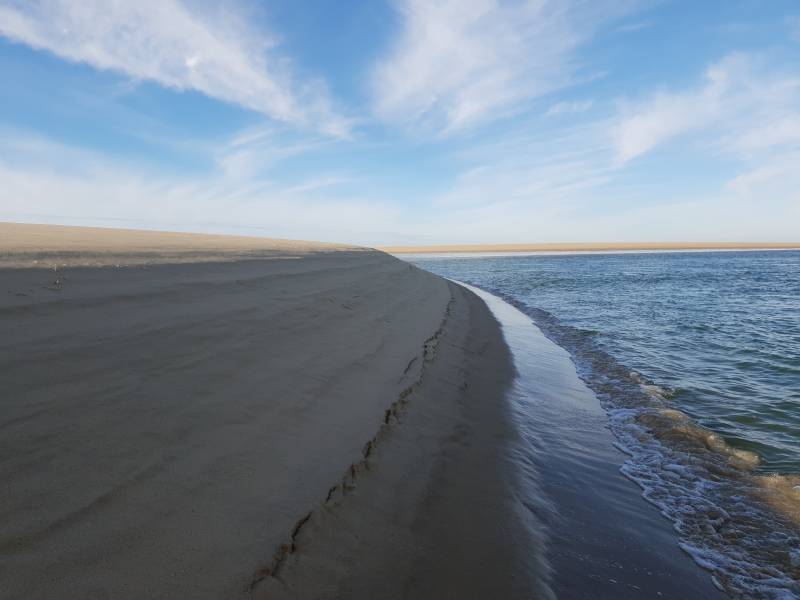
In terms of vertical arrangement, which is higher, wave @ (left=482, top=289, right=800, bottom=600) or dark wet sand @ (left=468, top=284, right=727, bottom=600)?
dark wet sand @ (left=468, top=284, right=727, bottom=600)

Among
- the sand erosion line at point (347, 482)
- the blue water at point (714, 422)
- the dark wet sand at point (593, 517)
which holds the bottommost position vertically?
the blue water at point (714, 422)

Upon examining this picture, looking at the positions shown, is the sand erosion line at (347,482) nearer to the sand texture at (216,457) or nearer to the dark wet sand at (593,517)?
the sand texture at (216,457)

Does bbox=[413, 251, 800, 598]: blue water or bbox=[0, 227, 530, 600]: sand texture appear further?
bbox=[413, 251, 800, 598]: blue water

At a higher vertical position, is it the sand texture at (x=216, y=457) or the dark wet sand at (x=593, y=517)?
the sand texture at (x=216, y=457)

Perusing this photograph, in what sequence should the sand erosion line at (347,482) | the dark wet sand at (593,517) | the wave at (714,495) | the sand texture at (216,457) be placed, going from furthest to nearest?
the wave at (714,495) → the dark wet sand at (593,517) → the sand erosion line at (347,482) → the sand texture at (216,457)

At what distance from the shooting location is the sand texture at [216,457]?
246 cm

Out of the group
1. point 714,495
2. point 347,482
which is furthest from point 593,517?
point 347,482

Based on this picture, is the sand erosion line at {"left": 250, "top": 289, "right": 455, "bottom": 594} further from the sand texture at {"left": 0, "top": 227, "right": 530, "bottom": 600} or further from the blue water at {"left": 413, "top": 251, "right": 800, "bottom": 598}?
the blue water at {"left": 413, "top": 251, "right": 800, "bottom": 598}

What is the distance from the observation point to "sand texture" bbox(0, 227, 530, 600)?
8.07 ft

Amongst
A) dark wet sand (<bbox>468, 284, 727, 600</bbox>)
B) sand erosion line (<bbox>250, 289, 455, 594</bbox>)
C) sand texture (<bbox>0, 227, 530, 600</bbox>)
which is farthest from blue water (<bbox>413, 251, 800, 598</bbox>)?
sand erosion line (<bbox>250, 289, 455, 594</bbox>)

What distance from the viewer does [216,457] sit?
3.45 m

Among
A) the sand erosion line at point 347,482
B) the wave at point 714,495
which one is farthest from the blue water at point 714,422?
the sand erosion line at point 347,482

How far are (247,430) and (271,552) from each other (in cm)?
139

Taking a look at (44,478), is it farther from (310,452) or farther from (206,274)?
(206,274)
